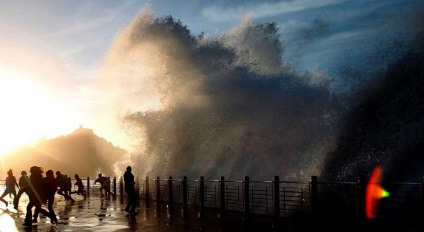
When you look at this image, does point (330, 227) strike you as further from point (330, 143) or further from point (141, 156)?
point (141, 156)

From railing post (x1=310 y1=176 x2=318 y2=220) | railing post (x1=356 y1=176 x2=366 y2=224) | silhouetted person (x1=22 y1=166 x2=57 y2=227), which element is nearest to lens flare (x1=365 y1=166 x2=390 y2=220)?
railing post (x1=356 y1=176 x2=366 y2=224)

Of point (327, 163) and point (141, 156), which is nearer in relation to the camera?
point (327, 163)

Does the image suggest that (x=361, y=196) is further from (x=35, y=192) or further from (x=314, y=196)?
(x=35, y=192)

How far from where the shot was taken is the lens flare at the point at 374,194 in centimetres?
→ 1092

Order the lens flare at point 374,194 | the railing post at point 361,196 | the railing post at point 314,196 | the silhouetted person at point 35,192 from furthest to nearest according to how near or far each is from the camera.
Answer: the silhouetted person at point 35,192 → the railing post at point 314,196 → the lens flare at point 374,194 → the railing post at point 361,196

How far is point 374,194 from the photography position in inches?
533

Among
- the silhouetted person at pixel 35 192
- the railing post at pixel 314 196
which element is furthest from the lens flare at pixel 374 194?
the silhouetted person at pixel 35 192

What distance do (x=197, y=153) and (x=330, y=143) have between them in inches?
524

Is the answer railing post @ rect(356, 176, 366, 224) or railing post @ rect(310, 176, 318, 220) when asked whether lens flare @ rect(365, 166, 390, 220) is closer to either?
railing post @ rect(356, 176, 366, 224)

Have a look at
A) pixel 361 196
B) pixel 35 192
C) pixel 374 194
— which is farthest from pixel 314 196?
pixel 35 192

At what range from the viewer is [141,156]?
45.6m

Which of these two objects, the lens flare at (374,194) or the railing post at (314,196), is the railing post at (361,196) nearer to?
the lens flare at (374,194)

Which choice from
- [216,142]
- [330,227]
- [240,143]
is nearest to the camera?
[330,227]

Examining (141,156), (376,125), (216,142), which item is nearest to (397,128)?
(376,125)
